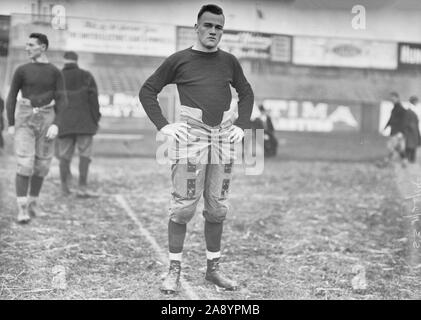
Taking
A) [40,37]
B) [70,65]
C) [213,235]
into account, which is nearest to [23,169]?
[70,65]

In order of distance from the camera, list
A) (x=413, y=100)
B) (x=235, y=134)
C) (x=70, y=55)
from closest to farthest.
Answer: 1. (x=235, y=134)
2. (x=70, y=55)
3. (x=413, y=100)

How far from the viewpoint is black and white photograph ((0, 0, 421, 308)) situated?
2678 millimetres

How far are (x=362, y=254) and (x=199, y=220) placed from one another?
4.21 ft

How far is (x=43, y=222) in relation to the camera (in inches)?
156

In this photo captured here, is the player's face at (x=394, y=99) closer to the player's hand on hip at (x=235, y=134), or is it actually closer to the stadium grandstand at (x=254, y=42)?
the stadium grandstand at (x=254, y=42)

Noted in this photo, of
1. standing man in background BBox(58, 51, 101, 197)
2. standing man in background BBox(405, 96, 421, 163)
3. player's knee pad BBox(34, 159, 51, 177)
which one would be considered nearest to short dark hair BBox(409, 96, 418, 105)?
standing man in background BBox(405, 96, 421, 163)

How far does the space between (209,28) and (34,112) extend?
1.58 meters

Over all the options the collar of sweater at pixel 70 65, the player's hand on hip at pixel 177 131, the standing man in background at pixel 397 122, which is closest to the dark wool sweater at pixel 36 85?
the collar of sweater at pixel 70 65

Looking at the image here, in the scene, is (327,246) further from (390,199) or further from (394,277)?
(390,199)

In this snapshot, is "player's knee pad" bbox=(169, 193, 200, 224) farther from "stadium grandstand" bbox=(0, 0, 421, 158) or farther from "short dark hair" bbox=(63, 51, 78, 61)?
"short dark hair" bbox=(63, 51, 78, 61)

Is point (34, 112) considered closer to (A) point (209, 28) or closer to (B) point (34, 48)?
(B) point (34, 48)

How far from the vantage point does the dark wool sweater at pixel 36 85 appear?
3506mm

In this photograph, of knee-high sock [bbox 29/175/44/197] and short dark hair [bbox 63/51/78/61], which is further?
knee-high sock [bbox 29/175/44/197]

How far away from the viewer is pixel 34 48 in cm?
341
